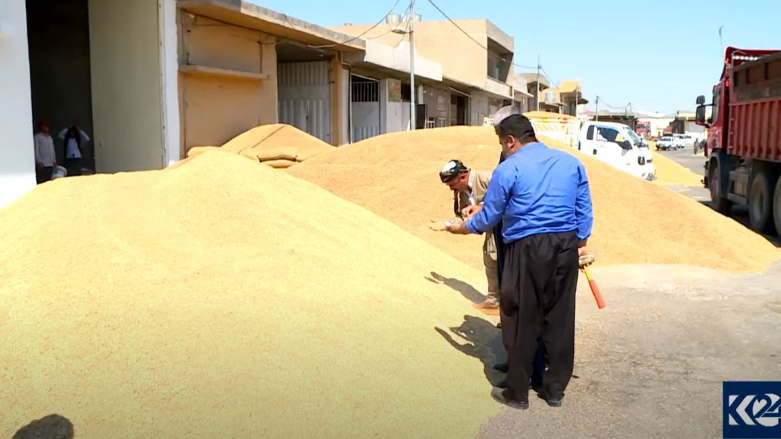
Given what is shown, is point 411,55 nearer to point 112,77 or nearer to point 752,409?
point 112,77

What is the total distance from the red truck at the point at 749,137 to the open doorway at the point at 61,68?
40.2 feet

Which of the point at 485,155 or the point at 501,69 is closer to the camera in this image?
the point at 485,155

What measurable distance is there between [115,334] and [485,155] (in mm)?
8097

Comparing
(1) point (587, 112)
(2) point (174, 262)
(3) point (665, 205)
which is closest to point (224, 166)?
(2) point (174, 262)

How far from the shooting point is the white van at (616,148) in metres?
19.4

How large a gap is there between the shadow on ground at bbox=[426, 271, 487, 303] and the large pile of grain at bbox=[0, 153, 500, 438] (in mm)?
74

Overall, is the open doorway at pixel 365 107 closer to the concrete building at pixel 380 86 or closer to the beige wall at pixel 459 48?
the concrete building at pixel 380 86

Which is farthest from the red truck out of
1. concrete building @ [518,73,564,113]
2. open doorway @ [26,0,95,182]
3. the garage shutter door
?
concrete building @ [518,73,564,113]

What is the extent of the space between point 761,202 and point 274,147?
28.4 ft

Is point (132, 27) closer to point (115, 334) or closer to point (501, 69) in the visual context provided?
point (115, 334)

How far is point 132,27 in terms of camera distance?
12.4 meters

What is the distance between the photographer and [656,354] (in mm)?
5168

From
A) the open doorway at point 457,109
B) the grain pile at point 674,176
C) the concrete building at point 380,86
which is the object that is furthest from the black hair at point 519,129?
the open doorway at point 457,109

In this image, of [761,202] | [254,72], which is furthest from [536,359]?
[254,72]
